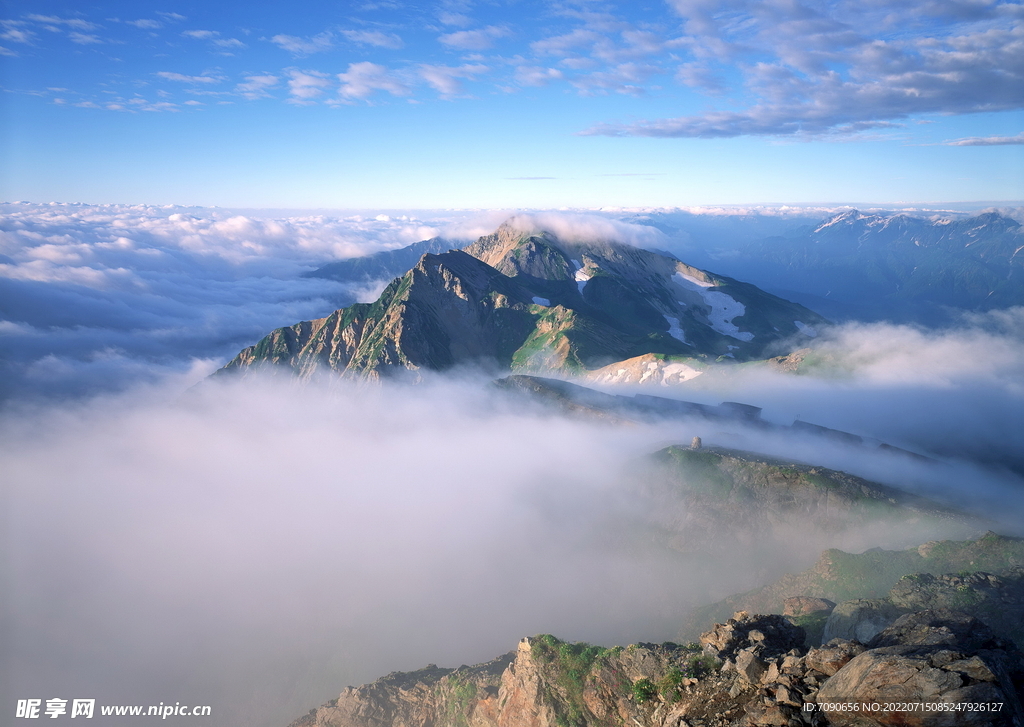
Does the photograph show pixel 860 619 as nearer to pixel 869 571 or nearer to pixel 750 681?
pixel 750 681

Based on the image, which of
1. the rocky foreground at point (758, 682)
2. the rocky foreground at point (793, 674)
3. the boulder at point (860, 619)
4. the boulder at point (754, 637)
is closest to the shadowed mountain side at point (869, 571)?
the rocky foreground at point (793, 674)

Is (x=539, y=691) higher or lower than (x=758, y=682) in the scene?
lower

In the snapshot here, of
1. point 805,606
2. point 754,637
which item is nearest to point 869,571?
point 805,606

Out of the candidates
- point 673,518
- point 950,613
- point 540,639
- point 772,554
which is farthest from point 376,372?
point 950,613

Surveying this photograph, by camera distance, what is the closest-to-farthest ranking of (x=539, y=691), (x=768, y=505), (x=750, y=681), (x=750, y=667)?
(x=750, y=681)
(x=750, y=667)
(x=539, y=691)
(x=768, y=505)

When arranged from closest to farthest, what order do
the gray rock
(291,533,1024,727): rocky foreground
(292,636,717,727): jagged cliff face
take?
(291,533,1024,727): rocky foreground, the gray rock, (292,636,717,727): jagged cliff face

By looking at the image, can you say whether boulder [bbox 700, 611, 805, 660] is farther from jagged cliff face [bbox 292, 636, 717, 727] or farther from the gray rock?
the gray rock

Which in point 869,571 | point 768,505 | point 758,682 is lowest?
point 768,505

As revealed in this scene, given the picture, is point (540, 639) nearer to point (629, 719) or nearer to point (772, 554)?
point (629, 719)

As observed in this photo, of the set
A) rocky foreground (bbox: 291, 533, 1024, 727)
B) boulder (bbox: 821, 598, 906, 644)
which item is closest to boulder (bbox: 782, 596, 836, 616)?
rocky foreground (bbox: 291, 533, 1024, 727)
